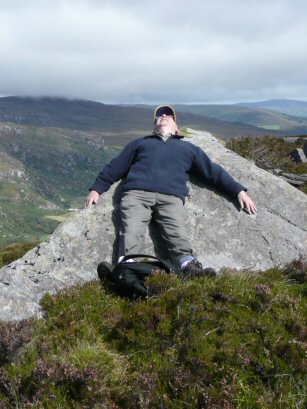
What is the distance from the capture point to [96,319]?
19.8 feet

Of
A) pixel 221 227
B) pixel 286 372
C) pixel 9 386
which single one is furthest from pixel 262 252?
pixel 9 386

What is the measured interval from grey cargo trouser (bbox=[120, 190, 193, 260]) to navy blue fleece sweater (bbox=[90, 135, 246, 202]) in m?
0.20

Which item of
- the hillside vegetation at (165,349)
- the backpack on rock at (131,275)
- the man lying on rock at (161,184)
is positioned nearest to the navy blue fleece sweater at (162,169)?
the man lying on rock at (161,184)

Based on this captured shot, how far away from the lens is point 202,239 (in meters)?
9.06

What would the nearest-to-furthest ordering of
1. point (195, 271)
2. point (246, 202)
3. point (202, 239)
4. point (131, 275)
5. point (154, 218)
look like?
point (131, 275)
point (195, 271)
point (154, 218)
point (202, 239)
point (246, 202)

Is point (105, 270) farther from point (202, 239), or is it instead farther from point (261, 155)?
point (261, 155)

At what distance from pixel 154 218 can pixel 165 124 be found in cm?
268

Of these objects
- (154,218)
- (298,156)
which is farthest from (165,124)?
(298,156)

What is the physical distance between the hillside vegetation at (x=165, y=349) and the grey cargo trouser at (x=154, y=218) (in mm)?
1567

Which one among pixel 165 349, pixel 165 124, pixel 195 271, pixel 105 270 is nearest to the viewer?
pixel 165 349

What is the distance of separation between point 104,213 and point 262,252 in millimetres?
3574

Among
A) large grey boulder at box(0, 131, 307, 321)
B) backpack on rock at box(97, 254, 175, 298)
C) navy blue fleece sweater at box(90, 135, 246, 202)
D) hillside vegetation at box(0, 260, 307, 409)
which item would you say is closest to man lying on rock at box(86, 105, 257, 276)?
navy blue fleece sweater at box(90, 135, 246, 202)

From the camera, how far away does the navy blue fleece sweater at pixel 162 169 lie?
905 cm

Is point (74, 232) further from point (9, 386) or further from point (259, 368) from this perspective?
point (259, 368)
